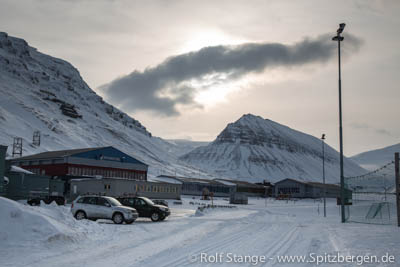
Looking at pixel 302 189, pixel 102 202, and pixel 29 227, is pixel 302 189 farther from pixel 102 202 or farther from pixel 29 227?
pixel 29 227

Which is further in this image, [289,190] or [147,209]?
[289,190]

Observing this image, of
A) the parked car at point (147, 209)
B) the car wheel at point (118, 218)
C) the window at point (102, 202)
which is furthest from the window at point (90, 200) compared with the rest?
the parked car at point (147, 209)

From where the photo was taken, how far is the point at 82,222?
1970 centimetres

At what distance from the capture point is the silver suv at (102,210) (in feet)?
80.8

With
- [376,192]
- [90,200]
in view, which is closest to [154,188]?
[376,192]

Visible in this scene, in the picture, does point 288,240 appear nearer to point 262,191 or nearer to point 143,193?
point 143,193

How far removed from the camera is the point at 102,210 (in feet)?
82.2

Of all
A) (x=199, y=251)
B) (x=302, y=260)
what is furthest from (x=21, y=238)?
(x=302, y=260)

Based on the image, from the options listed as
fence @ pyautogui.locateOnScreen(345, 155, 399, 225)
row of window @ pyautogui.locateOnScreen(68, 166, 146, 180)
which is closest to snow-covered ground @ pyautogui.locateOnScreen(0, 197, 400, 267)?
fence @ pyautogui.locateOnScreen(345, 155, 399, 225)

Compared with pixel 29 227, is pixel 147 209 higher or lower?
lower

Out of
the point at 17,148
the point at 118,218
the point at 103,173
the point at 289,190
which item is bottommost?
the point at 118,218

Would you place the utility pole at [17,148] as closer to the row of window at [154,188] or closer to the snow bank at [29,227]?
the row of window at [154,188]

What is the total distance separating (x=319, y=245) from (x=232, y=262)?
5.30m

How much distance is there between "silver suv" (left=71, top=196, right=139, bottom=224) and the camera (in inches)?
970
